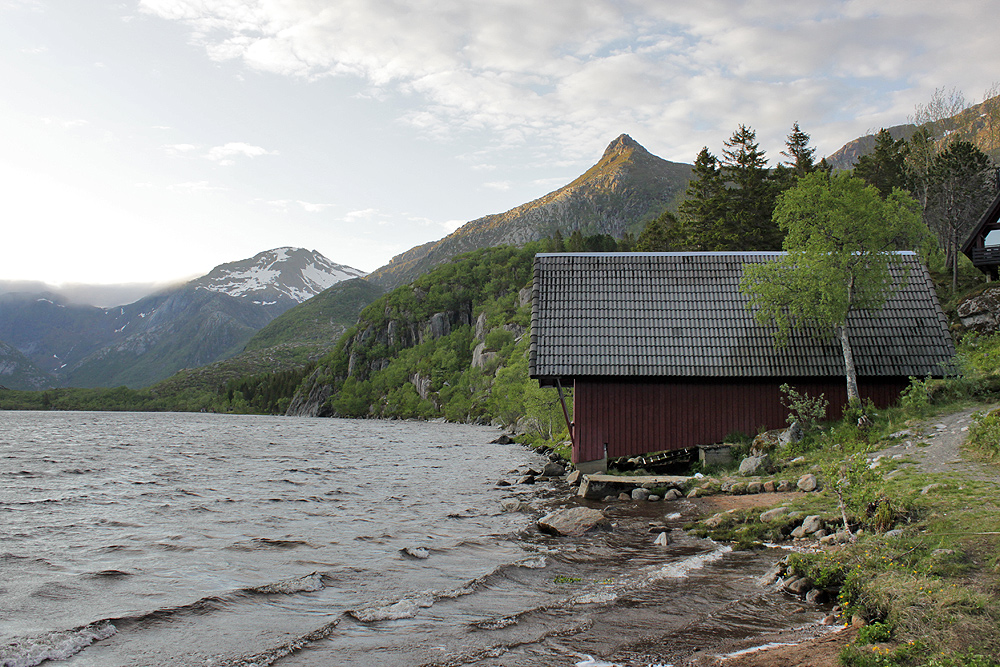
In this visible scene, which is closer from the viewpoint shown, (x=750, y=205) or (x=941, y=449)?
(x=941, y=449)

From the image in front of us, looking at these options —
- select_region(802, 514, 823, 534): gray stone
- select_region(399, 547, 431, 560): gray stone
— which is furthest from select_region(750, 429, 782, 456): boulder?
select_region(399, 547, 431, 560): gray stone

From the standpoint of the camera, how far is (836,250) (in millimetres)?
19391

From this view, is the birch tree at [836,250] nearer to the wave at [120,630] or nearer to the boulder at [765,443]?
the boulder at [765,443]

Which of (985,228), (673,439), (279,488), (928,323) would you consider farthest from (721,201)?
(279,488)

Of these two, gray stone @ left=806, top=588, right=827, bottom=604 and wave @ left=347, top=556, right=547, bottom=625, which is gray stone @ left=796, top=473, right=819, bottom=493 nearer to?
gray stone @ left=806, top=588, right=827, bottom=604

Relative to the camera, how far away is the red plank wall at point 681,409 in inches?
824

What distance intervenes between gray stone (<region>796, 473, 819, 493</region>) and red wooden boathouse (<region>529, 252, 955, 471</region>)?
19.9 ft

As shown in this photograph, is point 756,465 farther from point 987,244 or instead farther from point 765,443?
point 987,244

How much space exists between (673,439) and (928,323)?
32.3 ft

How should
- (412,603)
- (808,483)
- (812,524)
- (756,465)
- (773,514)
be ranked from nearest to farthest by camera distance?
(412,603), (812,524), (773,514), (808,483), (756,465)

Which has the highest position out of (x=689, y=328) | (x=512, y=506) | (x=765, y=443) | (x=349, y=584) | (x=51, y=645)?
(x=689, y=328)

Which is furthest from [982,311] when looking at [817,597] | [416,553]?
[416,553]

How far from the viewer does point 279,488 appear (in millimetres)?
24125

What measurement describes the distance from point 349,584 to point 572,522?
5.88 m
